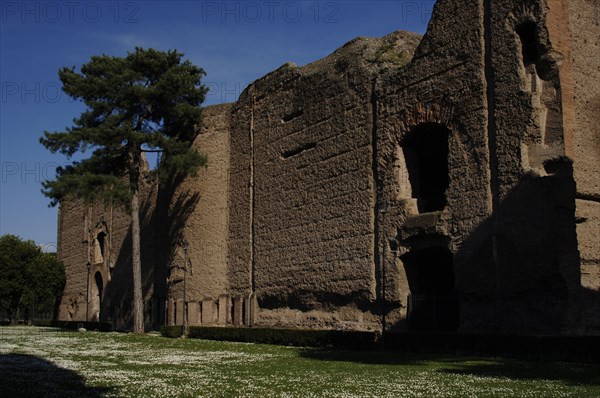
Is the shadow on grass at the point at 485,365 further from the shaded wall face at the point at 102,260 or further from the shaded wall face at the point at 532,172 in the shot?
the shaded wall face at the point at 102,260

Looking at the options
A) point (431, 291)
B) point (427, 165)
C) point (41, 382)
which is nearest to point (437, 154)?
point (427, 165)

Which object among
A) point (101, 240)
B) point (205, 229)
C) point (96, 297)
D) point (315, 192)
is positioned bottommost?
point (96, 297)

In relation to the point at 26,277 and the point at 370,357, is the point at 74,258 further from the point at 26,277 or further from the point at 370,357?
the point at 370,357

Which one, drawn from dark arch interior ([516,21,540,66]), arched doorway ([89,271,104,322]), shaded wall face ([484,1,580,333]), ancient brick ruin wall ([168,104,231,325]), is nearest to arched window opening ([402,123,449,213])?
shaded wall face ([484,1,580,333])

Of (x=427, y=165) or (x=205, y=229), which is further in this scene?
(x=205, y=229)

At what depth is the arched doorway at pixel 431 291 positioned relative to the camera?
58.4 ft

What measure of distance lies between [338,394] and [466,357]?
19.9 feet

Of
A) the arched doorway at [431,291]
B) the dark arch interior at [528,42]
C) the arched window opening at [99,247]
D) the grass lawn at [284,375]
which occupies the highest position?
the dark arch interior at [528,42]

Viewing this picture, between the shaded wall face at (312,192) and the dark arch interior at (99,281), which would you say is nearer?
the shaded wall face at (312,192)

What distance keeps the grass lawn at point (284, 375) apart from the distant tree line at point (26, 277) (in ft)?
87.5

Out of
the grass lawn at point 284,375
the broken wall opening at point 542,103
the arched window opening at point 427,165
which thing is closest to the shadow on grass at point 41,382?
the grass lawn at point 284,375

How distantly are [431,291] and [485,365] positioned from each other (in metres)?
7.36

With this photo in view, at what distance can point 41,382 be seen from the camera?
9719 mm

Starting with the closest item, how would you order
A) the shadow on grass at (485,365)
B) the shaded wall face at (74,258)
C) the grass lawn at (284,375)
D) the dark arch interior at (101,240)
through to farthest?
the grass lawn at (284,375) < the shadow on grass at (485,365) < the dark arch interior at (101,240) < the shaded wall face at (74,258)
